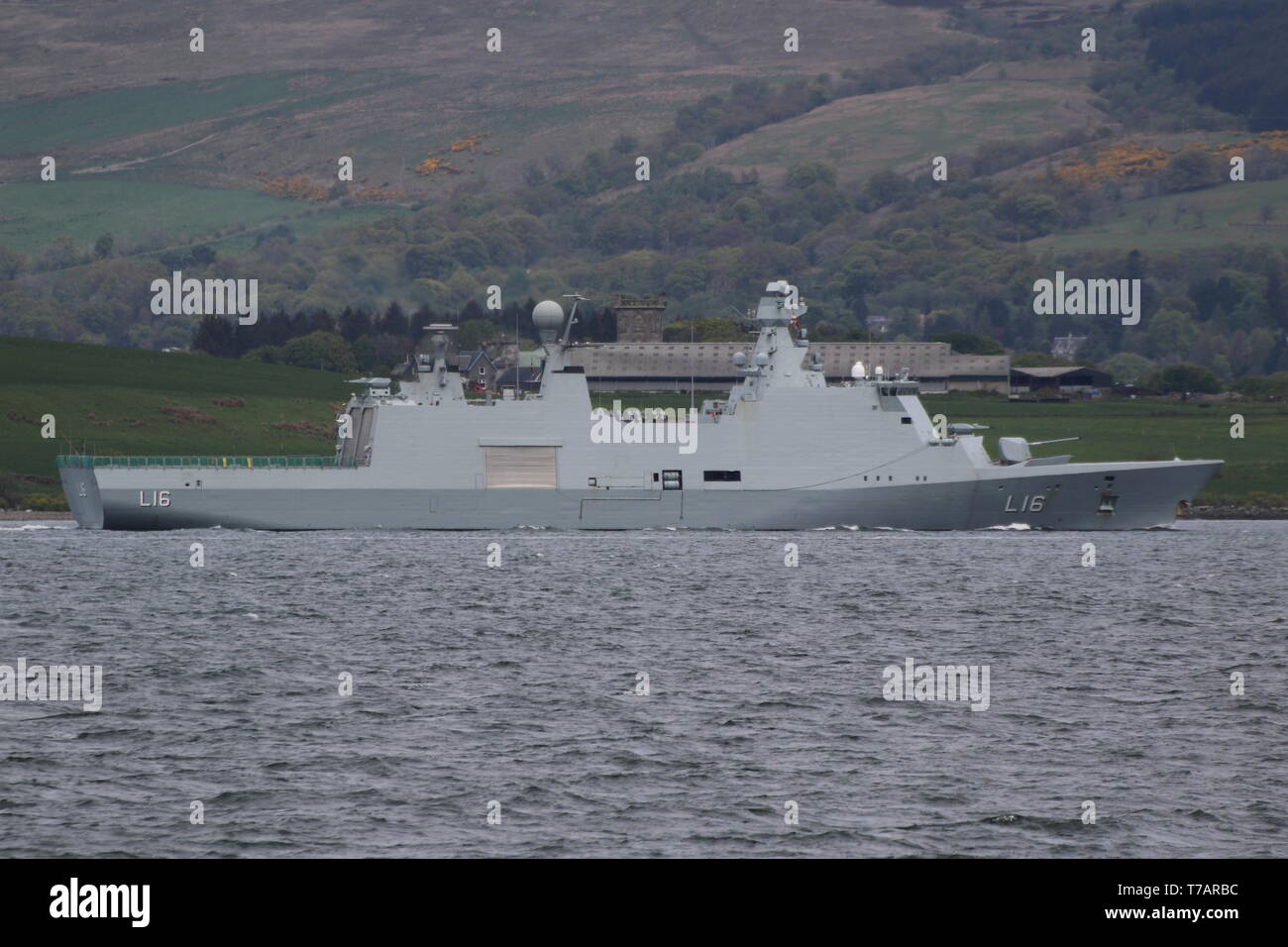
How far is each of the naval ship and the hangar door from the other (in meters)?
0.05

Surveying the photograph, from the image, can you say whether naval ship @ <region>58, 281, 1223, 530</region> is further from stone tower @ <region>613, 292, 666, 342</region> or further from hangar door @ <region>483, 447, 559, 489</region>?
stone tower @ <region>613, 292, 666, 342</region>

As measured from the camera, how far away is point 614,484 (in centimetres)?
5625

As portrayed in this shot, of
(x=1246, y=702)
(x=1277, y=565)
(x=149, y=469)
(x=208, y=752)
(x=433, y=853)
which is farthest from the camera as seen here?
(x=149, y=469)

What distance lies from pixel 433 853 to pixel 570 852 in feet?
3.94

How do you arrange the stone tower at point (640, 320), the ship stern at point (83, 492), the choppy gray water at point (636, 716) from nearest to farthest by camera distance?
1. the choppy gray water at point (636, 716)
2. the ship stern at point (83, 492)
3. the stone tower at point (640, 320)

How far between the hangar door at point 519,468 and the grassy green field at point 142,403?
32.3 meters

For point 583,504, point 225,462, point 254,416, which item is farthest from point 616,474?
point 254,416

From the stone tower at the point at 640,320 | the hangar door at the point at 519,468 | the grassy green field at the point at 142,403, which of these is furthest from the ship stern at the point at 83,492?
the stone tower at the point at 640,320

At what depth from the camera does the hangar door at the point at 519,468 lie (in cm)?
5622

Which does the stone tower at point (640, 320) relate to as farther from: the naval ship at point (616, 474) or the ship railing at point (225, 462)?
the naval ship at point (616, 474)

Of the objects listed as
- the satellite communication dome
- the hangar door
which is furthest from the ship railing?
the satellite communication dome

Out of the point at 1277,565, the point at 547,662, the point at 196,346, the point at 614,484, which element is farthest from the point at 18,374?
the point at 547,662

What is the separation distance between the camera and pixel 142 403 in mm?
97312

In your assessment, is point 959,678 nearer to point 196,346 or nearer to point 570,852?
point 570,852
